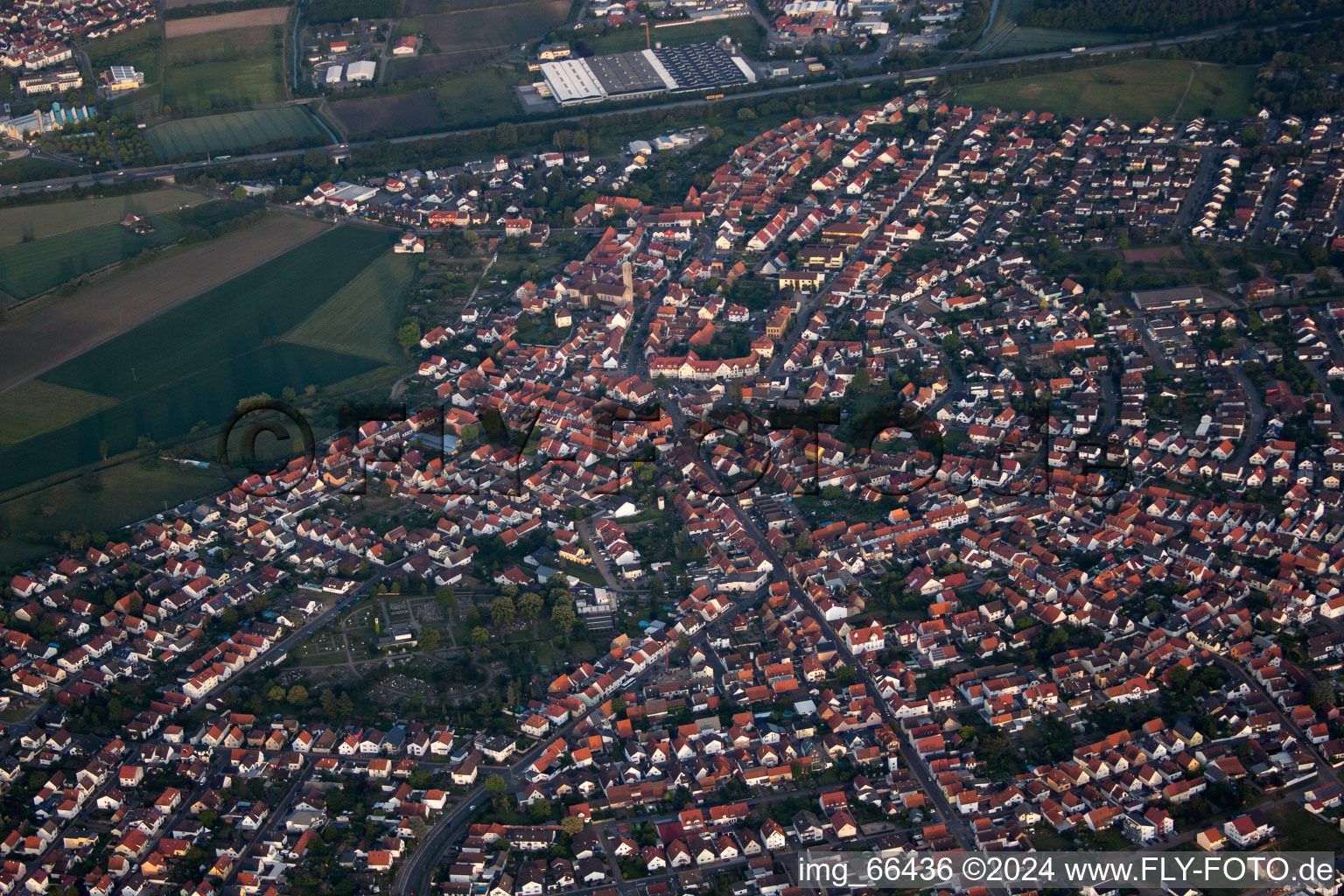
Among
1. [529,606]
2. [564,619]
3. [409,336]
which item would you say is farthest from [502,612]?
[409,336]

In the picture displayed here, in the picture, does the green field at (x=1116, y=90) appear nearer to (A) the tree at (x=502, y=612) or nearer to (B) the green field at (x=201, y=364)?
(B) the green field at (x=201, y=364)

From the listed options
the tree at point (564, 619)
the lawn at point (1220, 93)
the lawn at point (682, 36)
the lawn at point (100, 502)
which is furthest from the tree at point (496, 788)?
the lawn at point (682, 36)

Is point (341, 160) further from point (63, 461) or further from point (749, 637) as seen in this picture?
point (749, 637)

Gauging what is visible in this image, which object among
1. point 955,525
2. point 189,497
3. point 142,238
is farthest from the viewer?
point 142,238

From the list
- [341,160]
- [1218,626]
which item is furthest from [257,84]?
[1218,626]

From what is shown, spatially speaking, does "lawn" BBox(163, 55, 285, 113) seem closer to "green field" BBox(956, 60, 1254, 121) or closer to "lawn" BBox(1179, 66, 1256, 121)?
"green field" BBox(956, 60, 1254, 121)

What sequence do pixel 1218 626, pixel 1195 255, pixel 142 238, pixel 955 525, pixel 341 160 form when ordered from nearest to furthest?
pixel 1218 626, pixel 955 525, pixel 1195 255, pixel 142 238, pixel 341 160

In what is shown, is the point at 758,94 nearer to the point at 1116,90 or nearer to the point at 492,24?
the point at 1116,90
